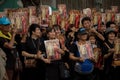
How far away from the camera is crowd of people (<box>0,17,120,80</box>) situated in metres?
7.49

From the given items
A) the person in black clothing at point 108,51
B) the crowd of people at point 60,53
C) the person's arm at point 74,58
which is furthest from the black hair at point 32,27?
the person in black clothing at point 108,51

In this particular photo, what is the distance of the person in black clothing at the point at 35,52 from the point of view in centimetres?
766

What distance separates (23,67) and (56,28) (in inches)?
44.0

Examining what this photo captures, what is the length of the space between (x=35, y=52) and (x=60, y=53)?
1.69 ft

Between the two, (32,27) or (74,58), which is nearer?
(74,58)

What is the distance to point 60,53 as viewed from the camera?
762cm

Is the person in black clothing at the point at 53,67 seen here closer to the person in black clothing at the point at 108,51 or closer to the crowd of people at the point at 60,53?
the crowd of people at the point at 60,53

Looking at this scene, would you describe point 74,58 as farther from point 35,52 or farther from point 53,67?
point 35,52

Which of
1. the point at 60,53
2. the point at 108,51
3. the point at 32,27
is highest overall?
the point at 32,27

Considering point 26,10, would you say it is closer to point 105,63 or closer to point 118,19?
point 105,63

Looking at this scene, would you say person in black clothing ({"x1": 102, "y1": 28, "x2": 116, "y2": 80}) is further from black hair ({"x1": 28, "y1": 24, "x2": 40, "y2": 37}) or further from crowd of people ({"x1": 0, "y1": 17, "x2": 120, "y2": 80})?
black hair ({"x1": 28, "y1": 24, "x2": 40, "y2": 37})

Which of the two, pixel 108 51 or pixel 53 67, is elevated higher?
pixel 108 51

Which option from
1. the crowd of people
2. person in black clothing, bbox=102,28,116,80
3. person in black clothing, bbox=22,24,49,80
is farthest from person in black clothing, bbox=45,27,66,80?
person in black clothing, bbox=102,28,116,80

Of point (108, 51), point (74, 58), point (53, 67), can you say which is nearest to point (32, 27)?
point (53, 67)
